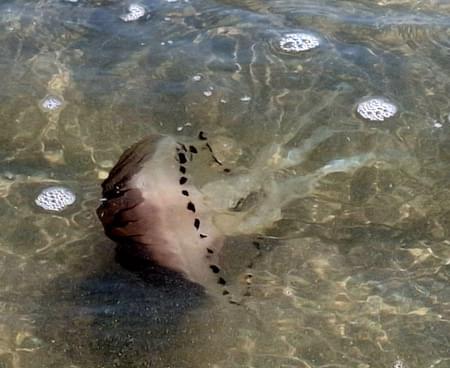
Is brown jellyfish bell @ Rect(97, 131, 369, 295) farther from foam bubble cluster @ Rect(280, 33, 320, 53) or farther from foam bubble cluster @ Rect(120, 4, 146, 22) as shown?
foam bubble cluster @ Rect(120, 4, 146, 22)

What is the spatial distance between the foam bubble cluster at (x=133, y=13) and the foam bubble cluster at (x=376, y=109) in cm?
208

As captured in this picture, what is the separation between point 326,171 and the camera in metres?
4.29

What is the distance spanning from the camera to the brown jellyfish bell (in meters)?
3.54

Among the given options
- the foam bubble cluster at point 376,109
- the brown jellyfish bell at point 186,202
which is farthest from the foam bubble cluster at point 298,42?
the brown jellyfish bell at point 186,202

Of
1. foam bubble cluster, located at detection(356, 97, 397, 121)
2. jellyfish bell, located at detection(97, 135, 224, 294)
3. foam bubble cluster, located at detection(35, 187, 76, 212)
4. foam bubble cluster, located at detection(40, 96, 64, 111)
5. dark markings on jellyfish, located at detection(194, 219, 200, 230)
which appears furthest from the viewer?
foam bubble cluster, located at detection(40, 96, 64, 111)

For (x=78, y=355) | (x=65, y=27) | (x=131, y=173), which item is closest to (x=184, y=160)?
(x=131, y=173)

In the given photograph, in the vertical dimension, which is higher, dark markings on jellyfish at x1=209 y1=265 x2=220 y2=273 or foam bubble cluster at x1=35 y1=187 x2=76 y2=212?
dark markings on jellyfish at x1=209 y1=265 x2=220 y2=273

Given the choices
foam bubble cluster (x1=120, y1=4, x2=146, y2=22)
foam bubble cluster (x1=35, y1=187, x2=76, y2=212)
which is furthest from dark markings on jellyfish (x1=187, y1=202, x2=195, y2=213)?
foam bubble cluster (x1=120, y1=4, x2=146, y2=22)

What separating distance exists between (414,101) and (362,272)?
167cm

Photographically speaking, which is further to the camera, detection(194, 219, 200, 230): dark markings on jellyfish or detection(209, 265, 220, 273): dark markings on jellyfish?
detection(194, 219, 200, 230): dark markings on jellyfish

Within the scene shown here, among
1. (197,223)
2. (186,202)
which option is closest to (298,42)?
(186,202)

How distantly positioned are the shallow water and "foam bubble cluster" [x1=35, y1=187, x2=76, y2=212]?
66 mm

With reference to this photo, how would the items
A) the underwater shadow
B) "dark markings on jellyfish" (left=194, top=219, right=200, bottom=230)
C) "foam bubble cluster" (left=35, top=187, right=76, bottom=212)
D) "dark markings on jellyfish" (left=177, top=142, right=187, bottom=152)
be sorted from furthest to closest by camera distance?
"dark markings on jellyfish" (left=177, top=142, right=187, bottom=152), "foam bubble cluster" (left=35, top=187, right=76, bottom=212), "dark markings on jellyfish" (left=194, top=219, right=200, bottom=230), the underwater shadow

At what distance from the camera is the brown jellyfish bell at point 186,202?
11.6 ft
